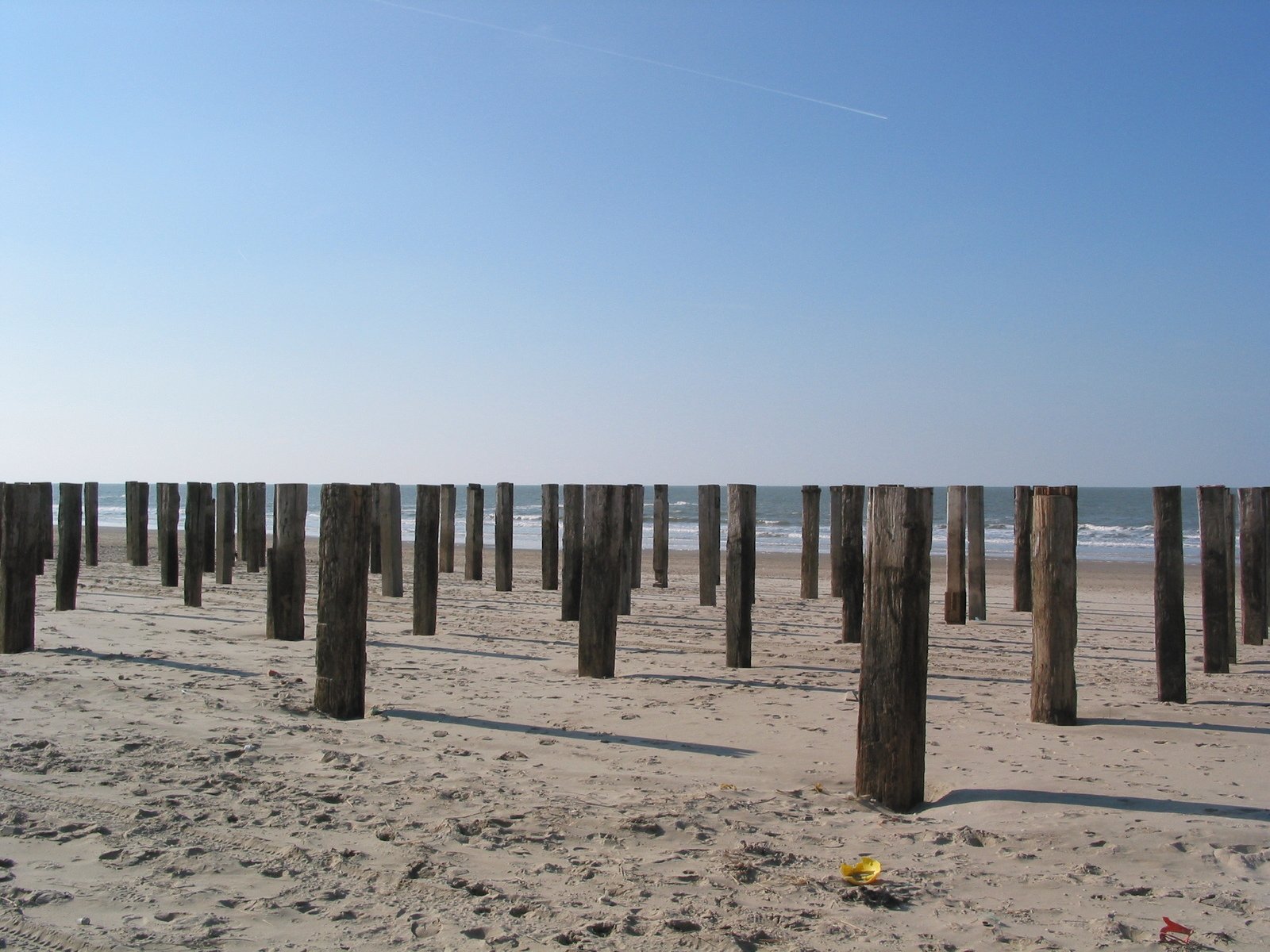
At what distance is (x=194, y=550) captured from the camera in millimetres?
10859

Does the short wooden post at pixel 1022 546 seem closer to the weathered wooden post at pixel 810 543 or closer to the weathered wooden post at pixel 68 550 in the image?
the weathered wooden post at pixel 810 543

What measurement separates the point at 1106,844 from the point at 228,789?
12.3 feet

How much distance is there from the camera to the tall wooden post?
4414mm

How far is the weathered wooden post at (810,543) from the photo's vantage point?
1402cm

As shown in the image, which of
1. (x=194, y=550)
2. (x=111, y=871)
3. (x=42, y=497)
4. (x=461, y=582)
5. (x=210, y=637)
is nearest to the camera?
(x=111, y=871)

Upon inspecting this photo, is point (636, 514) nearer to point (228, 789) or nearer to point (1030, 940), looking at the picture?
point (228, 789)

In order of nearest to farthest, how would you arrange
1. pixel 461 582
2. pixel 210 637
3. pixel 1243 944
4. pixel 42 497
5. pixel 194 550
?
pixel 1243 944 → pixel 42 497 → pixel 210 637 → pixel 194 550 → pixel 461 582

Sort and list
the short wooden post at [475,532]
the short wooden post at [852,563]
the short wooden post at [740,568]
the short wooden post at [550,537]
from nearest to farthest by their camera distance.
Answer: the short wooden post at [740,568], the short wooden post at [852,563], the short wooden post at [550,537], the short wooden post at [475,532]

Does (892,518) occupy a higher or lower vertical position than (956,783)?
higher

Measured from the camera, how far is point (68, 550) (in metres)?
9.89

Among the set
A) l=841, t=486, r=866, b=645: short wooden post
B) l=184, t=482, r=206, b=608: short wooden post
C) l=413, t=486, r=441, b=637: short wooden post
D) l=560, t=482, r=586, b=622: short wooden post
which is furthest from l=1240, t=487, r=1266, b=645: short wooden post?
l=184, t=482, r=206, b=608: short wooden post

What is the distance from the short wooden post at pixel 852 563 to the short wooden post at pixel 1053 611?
3.49 m

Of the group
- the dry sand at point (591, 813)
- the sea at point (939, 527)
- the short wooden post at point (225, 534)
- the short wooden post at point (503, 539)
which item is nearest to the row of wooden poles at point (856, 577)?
the dry sand at point (591, 813)

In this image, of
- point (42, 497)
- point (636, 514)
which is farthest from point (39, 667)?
point (636, 514)
